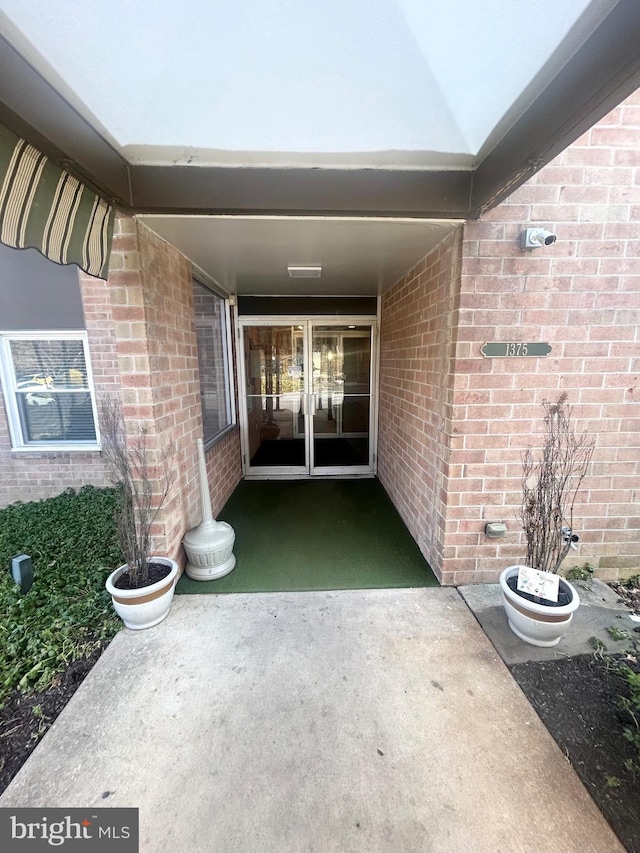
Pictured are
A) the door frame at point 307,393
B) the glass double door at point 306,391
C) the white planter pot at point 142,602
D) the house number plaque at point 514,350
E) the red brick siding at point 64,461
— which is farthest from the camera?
the glass double door at point 306,391

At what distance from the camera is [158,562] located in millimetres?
2322

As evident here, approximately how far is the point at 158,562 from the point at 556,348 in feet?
10.0

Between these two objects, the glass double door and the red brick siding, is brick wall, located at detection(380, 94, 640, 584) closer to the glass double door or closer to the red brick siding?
the glass double door

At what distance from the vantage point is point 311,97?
4.76 ft

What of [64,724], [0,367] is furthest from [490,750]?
[0,367]

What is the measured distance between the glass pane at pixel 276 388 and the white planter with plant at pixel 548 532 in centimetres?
303

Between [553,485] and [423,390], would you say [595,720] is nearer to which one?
[553,485]

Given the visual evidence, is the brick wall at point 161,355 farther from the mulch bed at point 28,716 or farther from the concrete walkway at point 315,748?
the concrete walkway at point 315,748

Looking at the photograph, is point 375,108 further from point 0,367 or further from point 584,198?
point 0,367

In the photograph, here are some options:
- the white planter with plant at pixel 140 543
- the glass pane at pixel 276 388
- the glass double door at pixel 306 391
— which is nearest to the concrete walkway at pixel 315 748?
the white planter with plant at pixel 140 543

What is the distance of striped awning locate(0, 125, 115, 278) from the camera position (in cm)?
131

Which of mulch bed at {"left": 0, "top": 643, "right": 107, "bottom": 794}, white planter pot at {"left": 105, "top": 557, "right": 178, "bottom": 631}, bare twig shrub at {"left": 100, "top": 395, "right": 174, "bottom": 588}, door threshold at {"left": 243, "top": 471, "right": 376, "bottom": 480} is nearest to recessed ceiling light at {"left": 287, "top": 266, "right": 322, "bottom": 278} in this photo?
bare twig shrub at {"left": 100, "top": 395, "right": 174, "bottom": 588}

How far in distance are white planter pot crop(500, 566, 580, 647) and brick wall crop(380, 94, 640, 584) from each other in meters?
0.52

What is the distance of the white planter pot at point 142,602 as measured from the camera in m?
2.02
